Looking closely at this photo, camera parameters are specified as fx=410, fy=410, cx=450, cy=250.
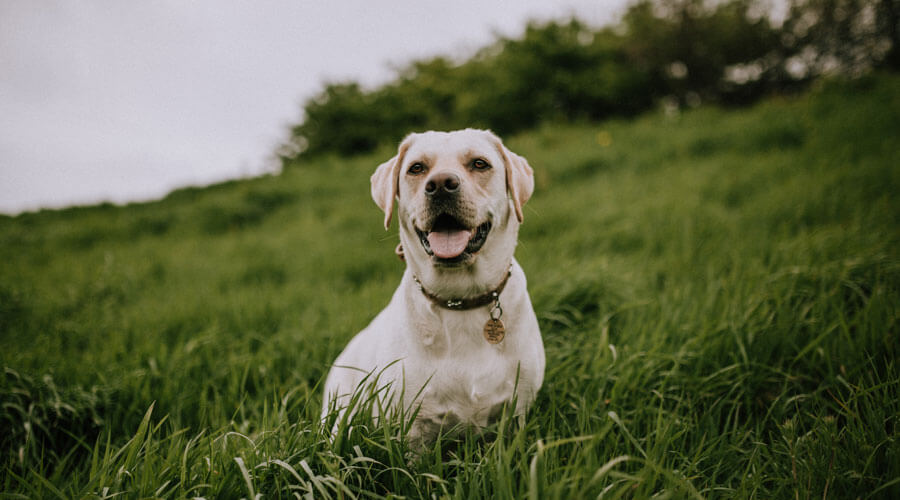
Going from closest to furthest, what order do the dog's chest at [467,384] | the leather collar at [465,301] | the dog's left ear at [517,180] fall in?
the dog's chest at [467,384]
the leather collar at [465,301]
the dog's left ear at [517,180]

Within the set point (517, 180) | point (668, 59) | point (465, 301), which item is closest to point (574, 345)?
point (465, 301)

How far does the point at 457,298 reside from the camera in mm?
1930

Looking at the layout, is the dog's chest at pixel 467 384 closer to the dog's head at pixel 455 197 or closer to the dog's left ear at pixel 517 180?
the dog's head at pixel 455 197

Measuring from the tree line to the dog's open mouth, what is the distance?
12.2 meters

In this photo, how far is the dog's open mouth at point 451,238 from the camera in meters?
1.84

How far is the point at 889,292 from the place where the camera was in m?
2.62

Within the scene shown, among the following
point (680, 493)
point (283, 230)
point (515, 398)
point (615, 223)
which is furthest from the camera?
point (283, 230)

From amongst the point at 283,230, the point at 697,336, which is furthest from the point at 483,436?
the point at 283,230

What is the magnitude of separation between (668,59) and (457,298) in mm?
17470

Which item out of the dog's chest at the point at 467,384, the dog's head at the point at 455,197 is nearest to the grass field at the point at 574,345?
the dog's chest at the point at 467,384

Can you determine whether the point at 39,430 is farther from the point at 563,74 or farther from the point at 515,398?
the point at 563,74

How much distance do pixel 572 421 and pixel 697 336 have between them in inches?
41.1

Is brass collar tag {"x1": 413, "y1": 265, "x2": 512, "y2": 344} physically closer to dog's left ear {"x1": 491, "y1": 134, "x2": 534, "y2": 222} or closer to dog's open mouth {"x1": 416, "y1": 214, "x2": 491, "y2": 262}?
dog's open mouth {"x1": 416, "y1": 214, "x2": 491, "y2": 262}

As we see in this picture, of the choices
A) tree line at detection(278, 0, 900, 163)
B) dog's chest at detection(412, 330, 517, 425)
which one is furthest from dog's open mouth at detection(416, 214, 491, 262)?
tree line at detection(278, 0, 900, 163)
